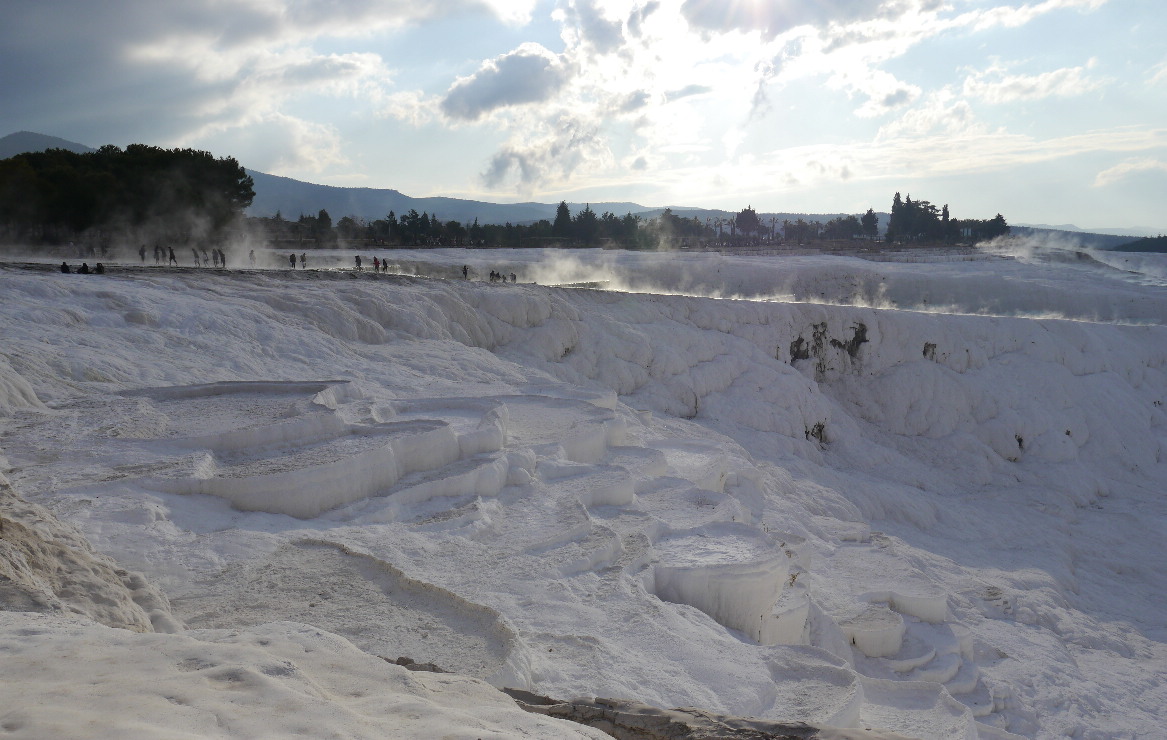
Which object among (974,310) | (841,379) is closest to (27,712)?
(841,379)

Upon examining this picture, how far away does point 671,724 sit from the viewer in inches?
122

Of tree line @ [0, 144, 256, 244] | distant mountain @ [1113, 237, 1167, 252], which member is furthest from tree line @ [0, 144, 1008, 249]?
distant mountain @ [1113, 237, 1167, 252]

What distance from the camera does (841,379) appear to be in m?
18.7

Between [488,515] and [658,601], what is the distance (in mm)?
1485

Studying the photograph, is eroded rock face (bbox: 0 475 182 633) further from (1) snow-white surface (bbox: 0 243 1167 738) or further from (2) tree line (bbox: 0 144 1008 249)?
(2) tree line (bbox: 0 144 1008 249)

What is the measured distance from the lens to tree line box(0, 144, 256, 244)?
23.7 m

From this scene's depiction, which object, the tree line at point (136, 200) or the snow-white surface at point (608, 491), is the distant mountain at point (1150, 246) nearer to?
the snow-white surface at point (608, 491)

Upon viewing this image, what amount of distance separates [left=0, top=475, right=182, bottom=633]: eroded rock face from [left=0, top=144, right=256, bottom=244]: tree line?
24.3m

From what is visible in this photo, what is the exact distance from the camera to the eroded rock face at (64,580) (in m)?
3.13

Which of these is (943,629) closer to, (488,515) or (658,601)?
(658,601)

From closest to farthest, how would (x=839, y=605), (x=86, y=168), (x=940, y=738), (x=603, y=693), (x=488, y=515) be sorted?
(x=603, y=693) → (x=940, y=738) → (x=488, y=515) → (x=839, y=605) → (x=86, y=168)

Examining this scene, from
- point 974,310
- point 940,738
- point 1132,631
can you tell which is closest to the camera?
point 940,738

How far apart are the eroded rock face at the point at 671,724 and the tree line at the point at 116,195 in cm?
2644

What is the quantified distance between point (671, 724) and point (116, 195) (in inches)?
1077
